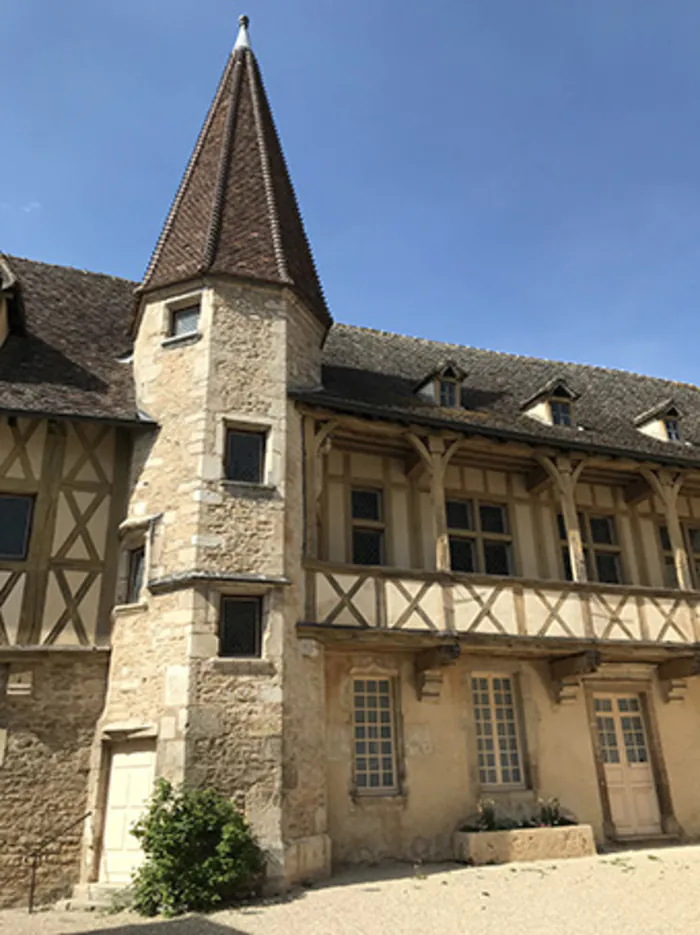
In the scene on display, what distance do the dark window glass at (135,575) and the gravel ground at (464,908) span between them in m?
3.25

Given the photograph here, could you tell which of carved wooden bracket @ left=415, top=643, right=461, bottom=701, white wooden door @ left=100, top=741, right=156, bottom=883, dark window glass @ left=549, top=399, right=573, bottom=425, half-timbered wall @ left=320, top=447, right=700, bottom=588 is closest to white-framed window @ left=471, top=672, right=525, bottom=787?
carved wooden bracket @ left=415, top=643, right=461, bottom=701

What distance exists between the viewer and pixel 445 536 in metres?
9.85

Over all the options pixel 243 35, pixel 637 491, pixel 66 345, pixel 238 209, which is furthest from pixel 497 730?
pixel 243 35

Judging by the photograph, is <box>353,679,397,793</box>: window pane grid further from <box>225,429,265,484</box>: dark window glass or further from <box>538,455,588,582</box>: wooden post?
<box>538,455,588,582</box>: wooden post

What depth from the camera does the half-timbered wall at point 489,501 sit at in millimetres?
10500

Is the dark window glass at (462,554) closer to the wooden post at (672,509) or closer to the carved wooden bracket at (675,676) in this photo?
the wooden post at (672,509)

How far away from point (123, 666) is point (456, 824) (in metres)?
4.45

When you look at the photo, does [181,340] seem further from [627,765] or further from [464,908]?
[627,765]

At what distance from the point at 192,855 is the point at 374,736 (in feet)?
9.75

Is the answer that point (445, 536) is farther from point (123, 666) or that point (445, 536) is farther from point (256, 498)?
point (123, 666)

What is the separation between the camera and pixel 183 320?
34.3 feet

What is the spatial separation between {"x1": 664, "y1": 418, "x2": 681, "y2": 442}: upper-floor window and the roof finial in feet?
33.1

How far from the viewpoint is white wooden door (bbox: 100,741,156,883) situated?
26.0 feet

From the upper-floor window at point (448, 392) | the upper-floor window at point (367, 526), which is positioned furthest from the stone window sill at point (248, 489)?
the upper-floor window at point (448, 392)
